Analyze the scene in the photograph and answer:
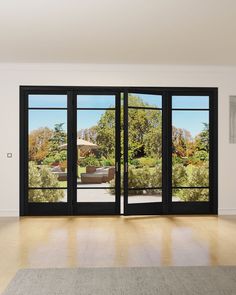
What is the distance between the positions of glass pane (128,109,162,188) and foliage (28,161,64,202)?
1.48 m

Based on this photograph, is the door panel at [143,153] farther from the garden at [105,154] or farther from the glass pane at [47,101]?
the glass pane at [47,101]

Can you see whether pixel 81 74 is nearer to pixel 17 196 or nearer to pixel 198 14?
pixel 17 196

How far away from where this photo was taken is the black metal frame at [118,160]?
8.34 metres

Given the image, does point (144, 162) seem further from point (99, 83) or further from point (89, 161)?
point (99, 83)

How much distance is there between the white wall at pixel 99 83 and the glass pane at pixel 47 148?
1.01ft

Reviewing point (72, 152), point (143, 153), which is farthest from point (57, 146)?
point (143, 153)

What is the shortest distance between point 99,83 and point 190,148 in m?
2.25

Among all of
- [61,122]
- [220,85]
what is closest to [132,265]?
[61,122]

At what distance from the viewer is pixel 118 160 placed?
8.45 m

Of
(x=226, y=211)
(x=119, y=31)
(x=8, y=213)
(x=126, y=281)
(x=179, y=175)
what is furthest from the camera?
(x=179, y=175)

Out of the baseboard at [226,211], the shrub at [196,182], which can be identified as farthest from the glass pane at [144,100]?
the baseboard at [226,211]

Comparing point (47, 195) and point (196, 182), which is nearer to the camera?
point (47, 195)

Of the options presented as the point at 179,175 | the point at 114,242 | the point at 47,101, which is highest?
the point at 47,101

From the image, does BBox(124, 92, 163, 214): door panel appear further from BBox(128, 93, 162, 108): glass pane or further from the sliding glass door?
the sliding glass door
